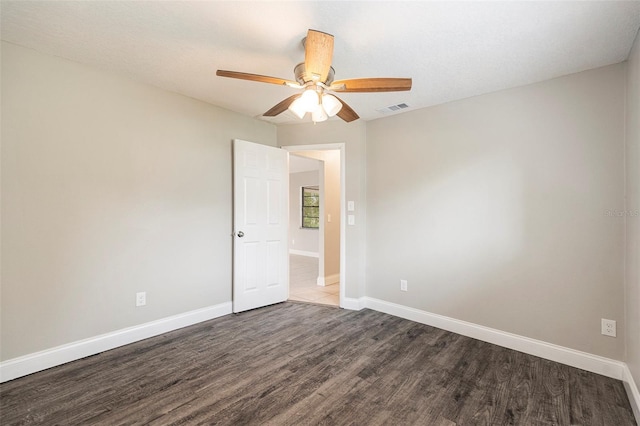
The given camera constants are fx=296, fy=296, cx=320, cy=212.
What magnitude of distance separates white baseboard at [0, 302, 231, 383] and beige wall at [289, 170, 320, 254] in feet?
16.6

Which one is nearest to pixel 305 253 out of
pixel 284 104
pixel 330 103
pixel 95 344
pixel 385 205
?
pixel 385 205

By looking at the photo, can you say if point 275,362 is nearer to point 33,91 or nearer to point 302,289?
point 302,289

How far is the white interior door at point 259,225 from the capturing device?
3572 mm

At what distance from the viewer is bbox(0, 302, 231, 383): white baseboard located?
2.18m

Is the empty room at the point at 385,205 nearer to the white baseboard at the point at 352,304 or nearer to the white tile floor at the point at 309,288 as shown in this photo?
the white baseboard at the point at 352,304

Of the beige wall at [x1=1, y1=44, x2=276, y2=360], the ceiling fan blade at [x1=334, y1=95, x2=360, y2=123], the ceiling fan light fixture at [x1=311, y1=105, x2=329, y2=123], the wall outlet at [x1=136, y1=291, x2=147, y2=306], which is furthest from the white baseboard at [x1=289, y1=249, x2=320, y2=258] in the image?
the ceiling fan light fixture at [x1=311, y1=105, x2=329, y2=123]

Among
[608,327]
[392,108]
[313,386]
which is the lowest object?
[313,386]

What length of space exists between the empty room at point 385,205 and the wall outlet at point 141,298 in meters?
0.02

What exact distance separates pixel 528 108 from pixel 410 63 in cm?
122

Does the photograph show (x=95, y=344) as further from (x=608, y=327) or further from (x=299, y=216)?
(x=299, y=216)

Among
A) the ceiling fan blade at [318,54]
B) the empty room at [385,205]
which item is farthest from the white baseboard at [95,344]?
the ceiling fan blade at [318,54]

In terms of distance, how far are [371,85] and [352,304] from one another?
8.86 feet

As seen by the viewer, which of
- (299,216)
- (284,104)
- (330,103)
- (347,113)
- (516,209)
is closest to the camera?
(330,103)

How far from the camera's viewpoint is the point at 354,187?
3.82m
